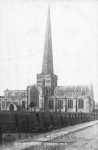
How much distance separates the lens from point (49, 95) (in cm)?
8331

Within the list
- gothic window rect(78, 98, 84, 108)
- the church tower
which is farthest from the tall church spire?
gothic window rect(78, 98, 84, 108)

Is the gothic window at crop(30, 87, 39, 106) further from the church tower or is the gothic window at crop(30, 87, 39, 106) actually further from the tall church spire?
the tall church spire

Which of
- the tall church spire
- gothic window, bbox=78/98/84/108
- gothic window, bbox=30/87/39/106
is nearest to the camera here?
gothic window, bbox=78/98/84/108

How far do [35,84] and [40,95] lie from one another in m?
5.37

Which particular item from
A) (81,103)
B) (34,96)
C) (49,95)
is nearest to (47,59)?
(49,95)

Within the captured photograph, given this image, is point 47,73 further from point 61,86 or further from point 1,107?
point 1,107

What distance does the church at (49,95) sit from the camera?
79.2 m

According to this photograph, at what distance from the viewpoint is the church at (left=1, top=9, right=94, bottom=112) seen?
79.2 metres

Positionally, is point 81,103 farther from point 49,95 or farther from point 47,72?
point 47,72

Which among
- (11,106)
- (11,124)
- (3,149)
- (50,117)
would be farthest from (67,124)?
(11,106)

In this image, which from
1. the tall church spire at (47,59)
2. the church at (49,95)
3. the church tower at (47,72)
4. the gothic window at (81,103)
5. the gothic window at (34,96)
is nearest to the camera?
the gothic window at (81,103)

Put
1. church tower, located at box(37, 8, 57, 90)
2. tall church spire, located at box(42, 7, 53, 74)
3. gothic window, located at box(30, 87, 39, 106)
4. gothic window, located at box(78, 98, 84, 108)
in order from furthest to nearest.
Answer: tall church spire, located at box(42, 7, 53, 74) → church tower, located at box(37, 8, 57, 90) → gothic window, located at box(30, 87, 39, 106) → gothic window, located at box(78, 98, 84, 108)

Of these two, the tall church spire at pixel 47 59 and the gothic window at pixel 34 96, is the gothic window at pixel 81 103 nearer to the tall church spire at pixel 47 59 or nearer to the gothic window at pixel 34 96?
the gothic window at pixel 34 96

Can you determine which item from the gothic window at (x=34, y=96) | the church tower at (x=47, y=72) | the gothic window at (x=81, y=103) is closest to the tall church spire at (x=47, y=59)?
the church tower at (x=47, y=72)
